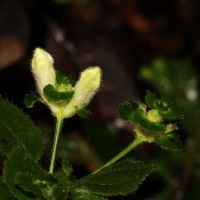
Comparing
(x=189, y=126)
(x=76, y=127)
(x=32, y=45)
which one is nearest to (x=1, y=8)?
(x=32, y=45)

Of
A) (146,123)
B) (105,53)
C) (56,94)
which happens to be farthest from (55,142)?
(105,53)

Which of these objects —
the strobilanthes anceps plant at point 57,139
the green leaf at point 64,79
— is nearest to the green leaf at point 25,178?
the strobilanthes anceps plant at point 57,139

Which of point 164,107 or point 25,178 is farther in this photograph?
point 164,107

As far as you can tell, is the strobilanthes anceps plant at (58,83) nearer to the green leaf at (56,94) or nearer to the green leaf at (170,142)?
the green leaf at (56,94)

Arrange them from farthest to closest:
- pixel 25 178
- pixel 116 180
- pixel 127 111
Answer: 1. pixel 127 111
2. pixel 116 180
3. pixel 25 178

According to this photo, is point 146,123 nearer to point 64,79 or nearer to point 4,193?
point 64,79

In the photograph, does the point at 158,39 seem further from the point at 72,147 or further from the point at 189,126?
the point at 72,147

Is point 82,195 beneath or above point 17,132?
beneath
